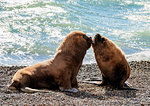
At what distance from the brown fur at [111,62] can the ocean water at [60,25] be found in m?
4.11

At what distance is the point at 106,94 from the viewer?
19.4 feet

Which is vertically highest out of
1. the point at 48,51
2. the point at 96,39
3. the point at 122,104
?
the point at 96,39

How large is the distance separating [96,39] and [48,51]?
560 centimetres

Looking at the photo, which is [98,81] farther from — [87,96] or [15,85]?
[15,85]

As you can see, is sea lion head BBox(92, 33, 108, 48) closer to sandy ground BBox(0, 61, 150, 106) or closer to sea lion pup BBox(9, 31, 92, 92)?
sea lion pup BBox(9, 31, 92, 92)

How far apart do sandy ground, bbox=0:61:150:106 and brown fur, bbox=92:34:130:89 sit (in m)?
0.26

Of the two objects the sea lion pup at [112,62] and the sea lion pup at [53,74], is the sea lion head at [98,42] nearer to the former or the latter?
the sea lion pup at [112,62]

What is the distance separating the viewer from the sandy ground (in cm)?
480

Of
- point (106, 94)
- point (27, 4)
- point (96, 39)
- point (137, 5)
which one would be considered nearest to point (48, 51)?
point (96, 39)

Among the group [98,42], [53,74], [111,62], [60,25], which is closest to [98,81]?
[111,62]

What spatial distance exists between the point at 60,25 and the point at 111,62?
10.8 meters

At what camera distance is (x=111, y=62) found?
6609 mm

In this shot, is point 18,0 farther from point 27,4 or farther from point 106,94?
point 106,94

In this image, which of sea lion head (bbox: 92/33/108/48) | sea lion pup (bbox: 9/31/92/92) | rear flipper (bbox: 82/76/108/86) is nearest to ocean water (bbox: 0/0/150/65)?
rear flipper (bbox: 82/76/108/86)
